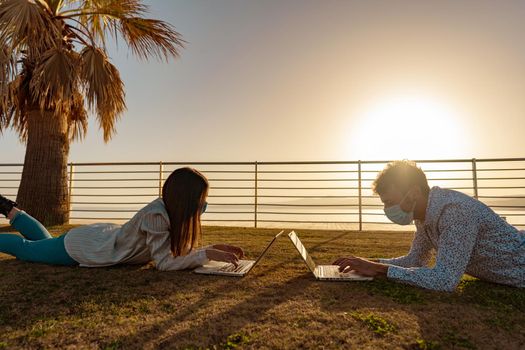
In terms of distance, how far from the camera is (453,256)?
1.75 meters

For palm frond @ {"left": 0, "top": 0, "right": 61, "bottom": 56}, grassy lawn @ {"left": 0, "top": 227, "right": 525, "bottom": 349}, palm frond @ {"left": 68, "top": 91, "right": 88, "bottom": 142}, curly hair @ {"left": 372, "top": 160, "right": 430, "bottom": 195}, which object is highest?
palm frond @ {"left": 0, "top": 0, "right": 61, "bottom": 56}

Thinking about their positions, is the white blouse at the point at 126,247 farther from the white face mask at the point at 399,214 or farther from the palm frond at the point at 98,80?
the palm frond at the point at 98,80

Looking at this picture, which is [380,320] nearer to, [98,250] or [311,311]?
[311,311]

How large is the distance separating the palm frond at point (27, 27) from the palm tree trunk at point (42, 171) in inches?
41.8

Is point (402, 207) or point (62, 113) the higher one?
point (62, 113)

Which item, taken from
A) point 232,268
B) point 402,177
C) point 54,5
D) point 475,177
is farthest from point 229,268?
point 54,5

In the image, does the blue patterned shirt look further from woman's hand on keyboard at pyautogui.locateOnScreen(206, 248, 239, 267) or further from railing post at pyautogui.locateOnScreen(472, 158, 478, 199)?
railing post at pyautogui.locateOnScreen(472, 158, 478, 199)

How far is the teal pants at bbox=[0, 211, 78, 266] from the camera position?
258 centimetres

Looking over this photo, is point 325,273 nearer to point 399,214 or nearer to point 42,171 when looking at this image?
point 399,214

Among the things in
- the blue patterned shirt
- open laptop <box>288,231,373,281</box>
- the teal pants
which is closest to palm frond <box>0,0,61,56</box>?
the teal pants

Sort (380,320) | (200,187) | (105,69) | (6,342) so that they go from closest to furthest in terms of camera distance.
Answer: (6,342) < (380,320) < (200,187) < (105,69)

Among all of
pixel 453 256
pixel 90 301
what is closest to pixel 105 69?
pixel 90 301

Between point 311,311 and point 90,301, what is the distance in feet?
3.57

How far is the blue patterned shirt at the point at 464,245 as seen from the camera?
177 centimetres
